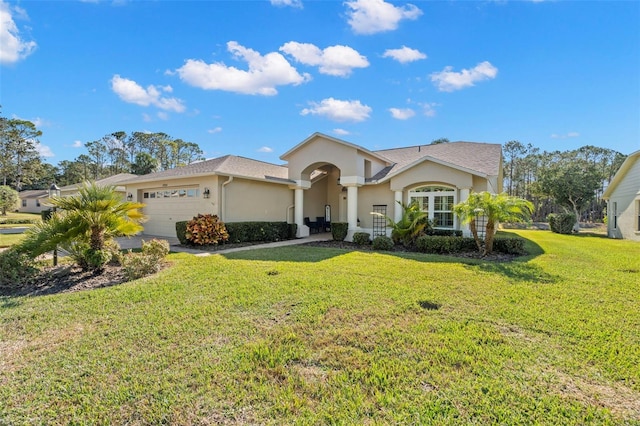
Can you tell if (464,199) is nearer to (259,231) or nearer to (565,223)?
(259,231)

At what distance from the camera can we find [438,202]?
47.2ft

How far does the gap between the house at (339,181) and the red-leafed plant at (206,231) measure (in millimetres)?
1237

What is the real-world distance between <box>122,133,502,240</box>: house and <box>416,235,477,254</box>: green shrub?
219 cm

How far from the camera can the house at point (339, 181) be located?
13.9m

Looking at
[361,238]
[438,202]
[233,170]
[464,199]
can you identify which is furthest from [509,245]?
[233,170]

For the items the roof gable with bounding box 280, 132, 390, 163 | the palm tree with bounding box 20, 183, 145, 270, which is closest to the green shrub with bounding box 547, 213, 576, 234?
the roof gable with bounding box 280, 132, 390, 163

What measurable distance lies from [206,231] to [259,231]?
2.86 meters

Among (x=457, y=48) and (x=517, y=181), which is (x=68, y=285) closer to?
(x=457, y=48)

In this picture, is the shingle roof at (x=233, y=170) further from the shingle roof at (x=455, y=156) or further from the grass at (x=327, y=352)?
the grass at (x=327, y=352)

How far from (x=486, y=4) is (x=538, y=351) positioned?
11.9m

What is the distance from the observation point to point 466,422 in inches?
104

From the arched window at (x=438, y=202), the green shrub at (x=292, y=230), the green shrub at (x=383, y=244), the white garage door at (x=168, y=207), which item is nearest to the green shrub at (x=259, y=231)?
the green shrub at (x=292, y=230)

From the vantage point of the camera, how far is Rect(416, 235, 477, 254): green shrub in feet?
37.6

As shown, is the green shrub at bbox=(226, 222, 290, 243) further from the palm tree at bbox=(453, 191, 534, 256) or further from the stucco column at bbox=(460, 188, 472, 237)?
the palm tree at bbox=(453, 191, 534, 256)
